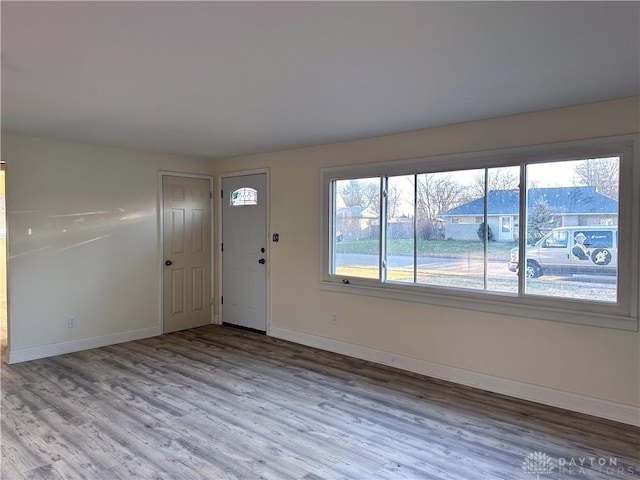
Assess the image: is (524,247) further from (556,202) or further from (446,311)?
(446,311)

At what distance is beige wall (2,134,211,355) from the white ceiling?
29.5 inches

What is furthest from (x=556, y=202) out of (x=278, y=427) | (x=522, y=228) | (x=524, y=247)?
(x=278, y=427)

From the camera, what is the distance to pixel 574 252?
320cm

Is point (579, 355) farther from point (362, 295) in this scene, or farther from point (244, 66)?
point (244, 66)

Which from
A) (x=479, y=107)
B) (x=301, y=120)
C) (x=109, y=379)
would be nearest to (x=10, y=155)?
(x=109, y=379)

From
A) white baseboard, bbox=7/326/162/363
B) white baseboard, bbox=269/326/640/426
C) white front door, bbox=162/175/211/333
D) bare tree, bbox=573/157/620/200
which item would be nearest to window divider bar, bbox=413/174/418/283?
white baseboard, bbox=269/326/640/426

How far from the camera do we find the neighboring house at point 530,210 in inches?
122

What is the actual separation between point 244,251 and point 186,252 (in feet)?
2.61

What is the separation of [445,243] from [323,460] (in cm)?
221

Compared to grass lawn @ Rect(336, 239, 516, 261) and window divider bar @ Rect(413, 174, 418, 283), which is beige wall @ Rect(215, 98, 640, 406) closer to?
window divider bar @ Rect(413, 174, 418, 283)

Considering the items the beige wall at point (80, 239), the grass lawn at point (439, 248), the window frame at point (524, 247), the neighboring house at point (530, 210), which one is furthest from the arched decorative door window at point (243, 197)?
the neighboring house at point (530, 210)

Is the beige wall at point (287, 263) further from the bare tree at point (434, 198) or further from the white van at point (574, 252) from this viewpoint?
the white van at point (574, 252)

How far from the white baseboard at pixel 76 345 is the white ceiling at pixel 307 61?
2.28 meters

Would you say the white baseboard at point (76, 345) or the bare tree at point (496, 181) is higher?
the bare tree at point (496, 181)
